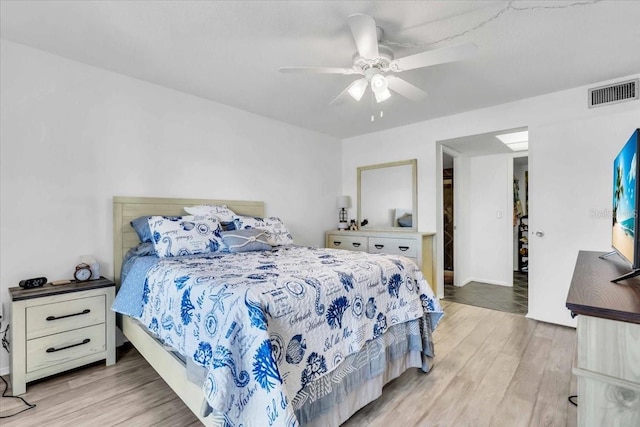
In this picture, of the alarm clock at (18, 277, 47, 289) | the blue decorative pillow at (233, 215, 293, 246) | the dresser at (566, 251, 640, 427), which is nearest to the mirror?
the blue decorative pillow at (233, 215, 293, 246)

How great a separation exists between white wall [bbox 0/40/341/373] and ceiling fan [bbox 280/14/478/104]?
1.61 metres

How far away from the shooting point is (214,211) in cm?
302

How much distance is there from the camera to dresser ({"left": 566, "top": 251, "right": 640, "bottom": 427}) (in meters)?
0.83

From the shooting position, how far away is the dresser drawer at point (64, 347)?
6.55ft

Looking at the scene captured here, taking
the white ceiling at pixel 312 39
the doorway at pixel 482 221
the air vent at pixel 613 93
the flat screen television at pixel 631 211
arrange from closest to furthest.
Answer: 1. the flat screen television at pixel 631 211
2. the white ceiling at pixel 312 39
3. the air vent at pixel 613 93
4. the doorway at pixel 482 221

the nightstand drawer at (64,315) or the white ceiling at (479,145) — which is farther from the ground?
the white ceiling at (479,145)

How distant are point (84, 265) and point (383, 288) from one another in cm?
A: 228

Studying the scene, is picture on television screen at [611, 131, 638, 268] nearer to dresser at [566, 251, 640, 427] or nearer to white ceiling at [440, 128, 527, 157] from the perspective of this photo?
dresser at [566, 251, 640, 427]

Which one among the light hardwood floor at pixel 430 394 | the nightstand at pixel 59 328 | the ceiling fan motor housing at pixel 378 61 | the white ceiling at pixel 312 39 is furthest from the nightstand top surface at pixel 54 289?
the ceiling fan motor housing at pixel 378 61

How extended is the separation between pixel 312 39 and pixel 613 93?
281cm

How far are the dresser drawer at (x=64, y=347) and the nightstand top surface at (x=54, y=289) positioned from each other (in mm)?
295

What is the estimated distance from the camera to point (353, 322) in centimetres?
166

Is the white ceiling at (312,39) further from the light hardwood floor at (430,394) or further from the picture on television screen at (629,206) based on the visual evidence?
the light hardwood floor at (430,394)

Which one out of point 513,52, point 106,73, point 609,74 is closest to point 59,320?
point 106,73
